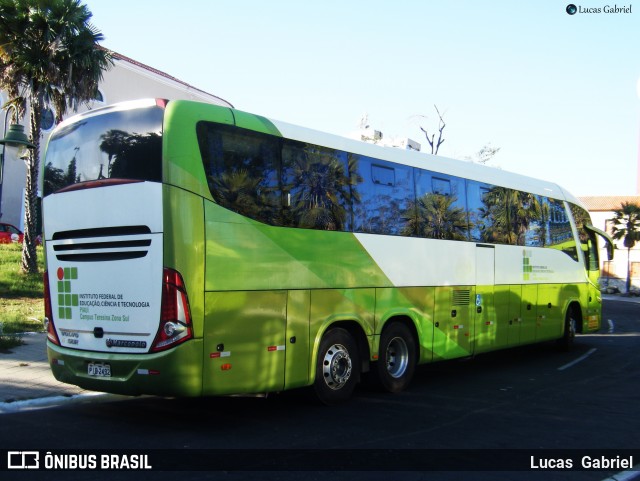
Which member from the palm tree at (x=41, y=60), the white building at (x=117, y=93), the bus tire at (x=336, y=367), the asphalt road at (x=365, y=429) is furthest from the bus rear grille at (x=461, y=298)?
the white building at (x=117, y=93)

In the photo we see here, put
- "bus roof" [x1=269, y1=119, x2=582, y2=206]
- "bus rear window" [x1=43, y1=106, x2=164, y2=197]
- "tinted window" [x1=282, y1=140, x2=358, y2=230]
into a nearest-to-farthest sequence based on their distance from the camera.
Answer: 1. "bus rear window" [x1=43, y1=106, x2=164, y2=197]
2. "tinted window" [x1=282, y1=140, x2=358, y2=230]
3. "bus roof" [x1=269, y1=119, x2=582, y2=206]

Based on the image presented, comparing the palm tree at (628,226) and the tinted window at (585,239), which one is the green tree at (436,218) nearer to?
the tinted window at (585,239)

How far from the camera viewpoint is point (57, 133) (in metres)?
7.84

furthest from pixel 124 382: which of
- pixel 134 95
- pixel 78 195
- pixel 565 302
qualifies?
pixel 134 95

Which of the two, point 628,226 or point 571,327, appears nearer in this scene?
point 571,327

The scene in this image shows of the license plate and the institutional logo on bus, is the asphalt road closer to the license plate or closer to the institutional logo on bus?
the license plate

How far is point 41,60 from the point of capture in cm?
1881

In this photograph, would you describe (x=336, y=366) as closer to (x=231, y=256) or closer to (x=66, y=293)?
(x=231, y=256)

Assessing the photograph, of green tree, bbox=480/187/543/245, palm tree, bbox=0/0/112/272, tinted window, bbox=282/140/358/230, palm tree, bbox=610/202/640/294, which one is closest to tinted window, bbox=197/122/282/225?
tinted window, bbox=282/140/358/230

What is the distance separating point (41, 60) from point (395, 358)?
14.8 metres

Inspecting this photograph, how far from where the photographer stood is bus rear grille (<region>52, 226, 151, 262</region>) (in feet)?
22.2

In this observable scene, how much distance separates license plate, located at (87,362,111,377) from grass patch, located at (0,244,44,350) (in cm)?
531

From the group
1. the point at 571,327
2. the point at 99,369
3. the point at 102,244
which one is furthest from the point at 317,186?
the point at 571,327

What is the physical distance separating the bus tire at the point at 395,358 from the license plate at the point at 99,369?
12.6 ft
